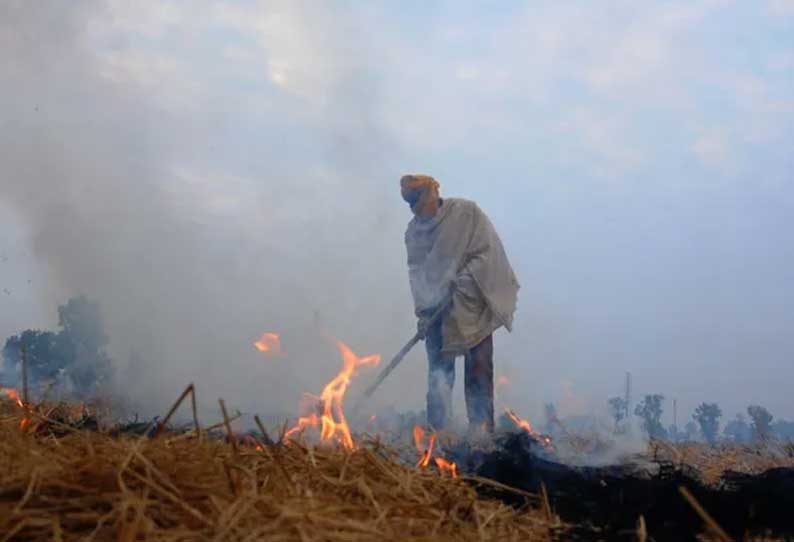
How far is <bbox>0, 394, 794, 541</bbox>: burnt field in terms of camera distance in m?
2.13

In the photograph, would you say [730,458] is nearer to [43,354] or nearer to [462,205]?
[462,205]

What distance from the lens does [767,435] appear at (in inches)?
324

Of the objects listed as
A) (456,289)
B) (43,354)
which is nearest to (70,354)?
(43,354)

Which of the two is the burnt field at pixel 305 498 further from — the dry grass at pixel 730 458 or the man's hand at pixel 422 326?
the man's hand at pixel 422 326

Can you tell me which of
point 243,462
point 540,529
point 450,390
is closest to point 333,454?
point 243,462

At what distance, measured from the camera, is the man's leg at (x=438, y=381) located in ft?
26.0

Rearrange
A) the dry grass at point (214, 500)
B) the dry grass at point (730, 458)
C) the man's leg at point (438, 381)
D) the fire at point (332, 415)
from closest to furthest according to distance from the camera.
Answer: the dry grass at point (214, 500) → the fire at point (332, 415) → the dry grass at point (730, 458) → the man's leg at point (438, 381)

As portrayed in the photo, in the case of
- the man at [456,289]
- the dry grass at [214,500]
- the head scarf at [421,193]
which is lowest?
the dry grass at [214,500]

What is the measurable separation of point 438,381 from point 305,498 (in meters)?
5.75

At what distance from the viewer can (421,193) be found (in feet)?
26.9

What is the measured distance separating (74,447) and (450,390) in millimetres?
5524

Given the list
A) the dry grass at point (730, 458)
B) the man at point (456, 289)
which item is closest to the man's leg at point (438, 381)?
the man at point (456, 289)

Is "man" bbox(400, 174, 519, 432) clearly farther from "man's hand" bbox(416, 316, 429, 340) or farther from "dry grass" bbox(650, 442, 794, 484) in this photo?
"dry grass" bbox(650, 442, 794, 484)

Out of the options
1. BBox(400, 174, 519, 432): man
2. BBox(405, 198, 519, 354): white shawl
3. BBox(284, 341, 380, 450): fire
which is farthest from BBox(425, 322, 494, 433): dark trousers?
BBox(284, 341, 380, 450): fire
